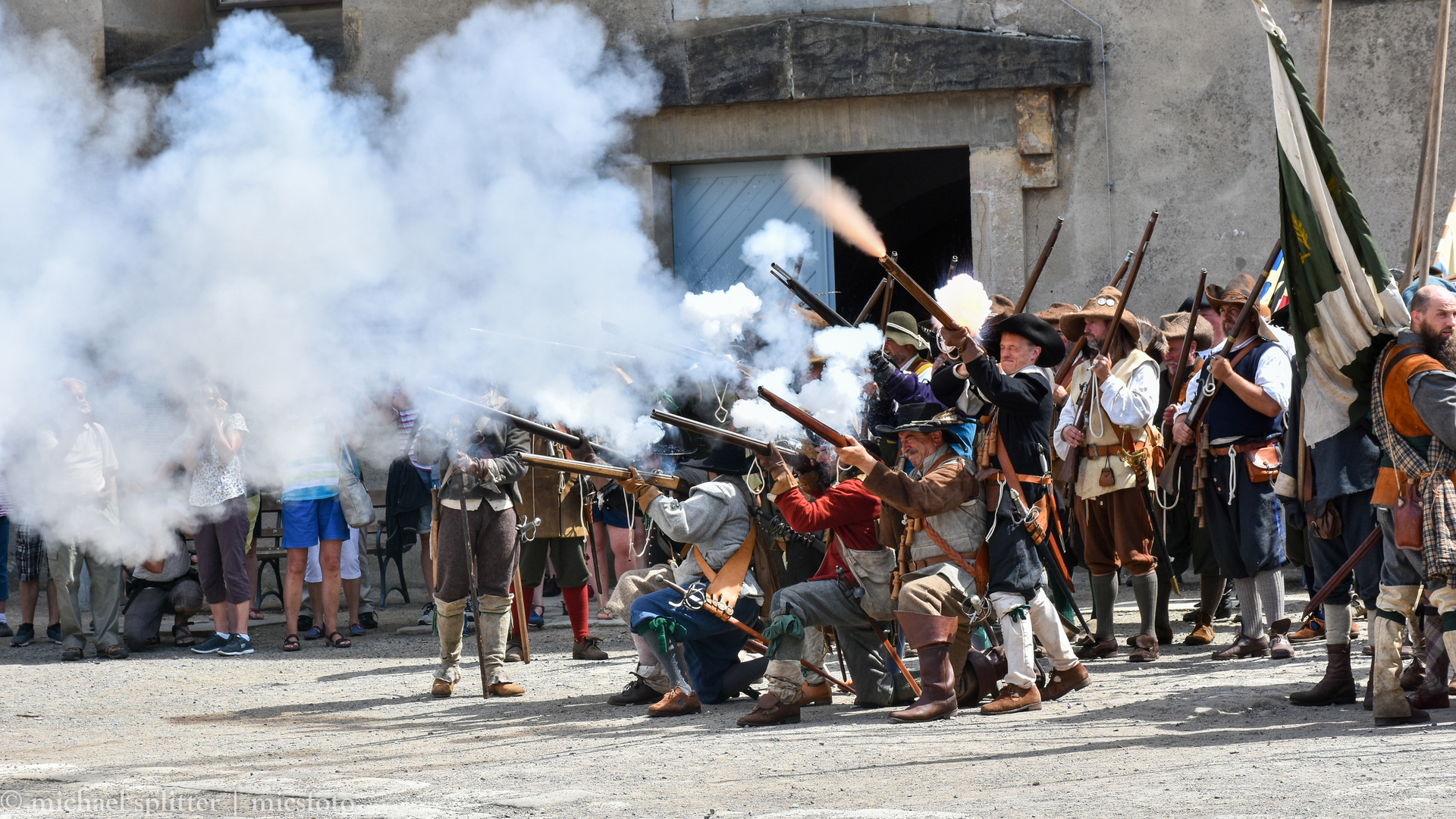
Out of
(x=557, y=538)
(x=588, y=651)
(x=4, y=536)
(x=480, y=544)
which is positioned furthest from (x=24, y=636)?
(x=480, y=544)

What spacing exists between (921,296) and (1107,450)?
1.88 metres

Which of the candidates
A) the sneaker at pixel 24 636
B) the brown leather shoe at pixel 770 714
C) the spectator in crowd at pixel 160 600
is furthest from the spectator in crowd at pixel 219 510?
the brown leather shoe at pixel 770 714

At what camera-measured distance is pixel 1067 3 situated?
37.2ft

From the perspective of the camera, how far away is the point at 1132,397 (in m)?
7.59

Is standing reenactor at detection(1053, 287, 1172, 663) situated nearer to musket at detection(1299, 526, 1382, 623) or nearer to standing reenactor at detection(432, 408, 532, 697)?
musket at detection(1299, 526, 1382, 623)

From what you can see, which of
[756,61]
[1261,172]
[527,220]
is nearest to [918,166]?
[756,61]

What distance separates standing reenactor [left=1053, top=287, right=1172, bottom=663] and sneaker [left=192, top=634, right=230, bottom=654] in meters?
5.31

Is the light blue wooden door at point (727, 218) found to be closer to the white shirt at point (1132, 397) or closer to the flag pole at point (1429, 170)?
the white shirt at point (1132, 397)

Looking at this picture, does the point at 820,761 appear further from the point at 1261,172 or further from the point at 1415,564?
the point at 1261,172

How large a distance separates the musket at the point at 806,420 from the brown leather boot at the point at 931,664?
2.47 ft

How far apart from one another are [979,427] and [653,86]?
238 inches

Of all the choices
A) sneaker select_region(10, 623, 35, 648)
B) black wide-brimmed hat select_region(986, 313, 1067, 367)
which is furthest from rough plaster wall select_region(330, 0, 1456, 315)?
sneaker select_region(10, 623, 35, 648)

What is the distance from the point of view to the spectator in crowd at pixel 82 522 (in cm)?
924

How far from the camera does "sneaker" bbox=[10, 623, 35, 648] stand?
10.1 metres
